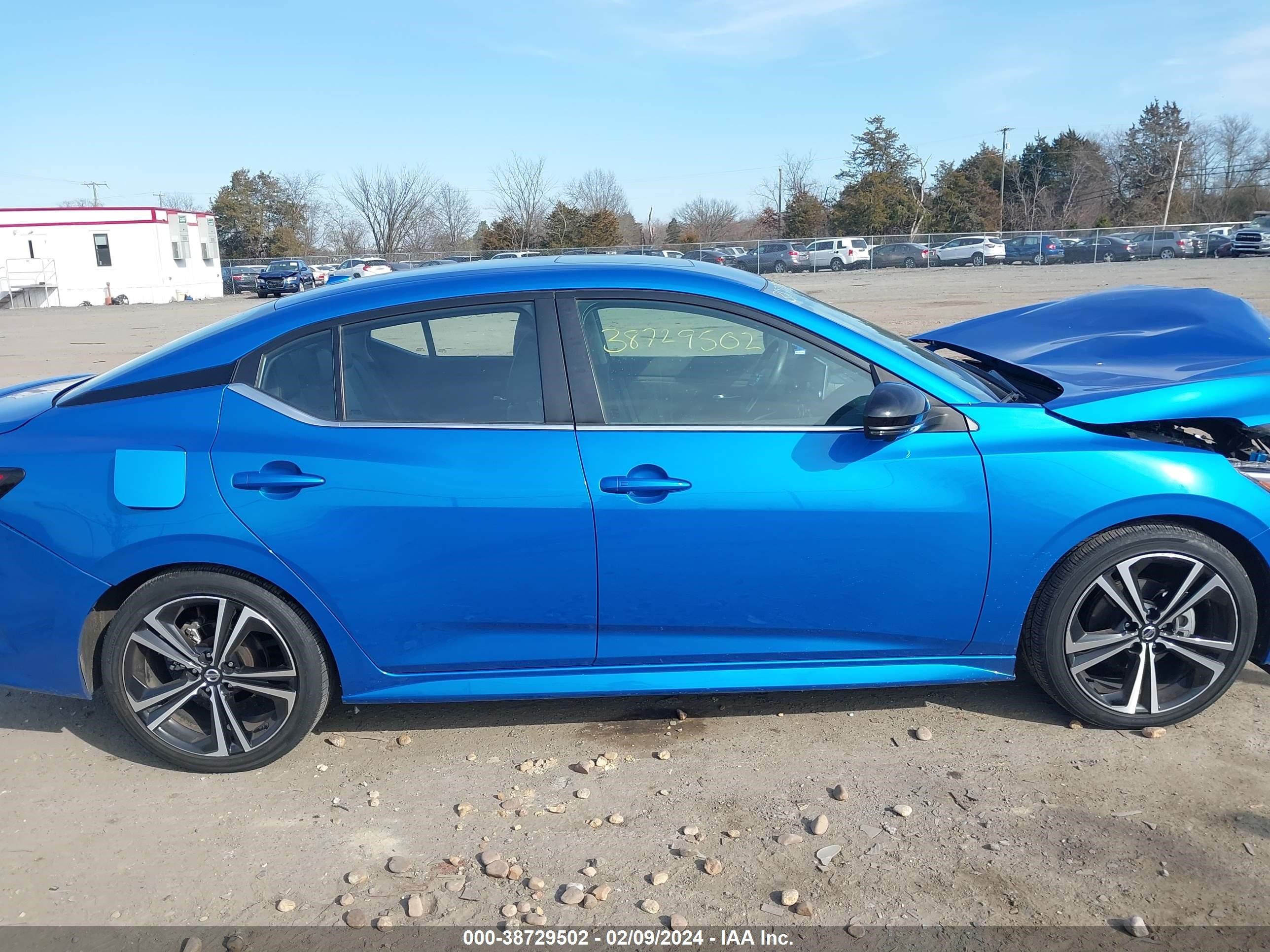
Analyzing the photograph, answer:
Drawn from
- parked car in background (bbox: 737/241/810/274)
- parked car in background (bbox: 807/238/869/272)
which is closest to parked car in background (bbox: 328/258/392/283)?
parked car in background (bbox: 737/241/810/274)

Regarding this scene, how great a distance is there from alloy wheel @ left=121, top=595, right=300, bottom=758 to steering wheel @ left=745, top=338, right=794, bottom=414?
1794mm

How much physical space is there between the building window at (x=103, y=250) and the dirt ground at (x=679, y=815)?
167 feet

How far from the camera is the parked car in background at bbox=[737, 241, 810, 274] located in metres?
46.1

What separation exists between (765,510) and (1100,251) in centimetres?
4834

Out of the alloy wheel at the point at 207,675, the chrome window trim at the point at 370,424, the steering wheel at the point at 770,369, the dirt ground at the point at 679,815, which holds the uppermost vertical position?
the steering wheel at the point at 770,369

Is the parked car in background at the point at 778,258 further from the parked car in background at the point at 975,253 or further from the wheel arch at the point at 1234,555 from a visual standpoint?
the wheel arch at the point at 1234,555

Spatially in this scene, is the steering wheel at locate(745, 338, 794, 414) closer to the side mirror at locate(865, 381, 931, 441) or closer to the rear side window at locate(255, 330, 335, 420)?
the side mirror at locate(865, 381, 931, 441)

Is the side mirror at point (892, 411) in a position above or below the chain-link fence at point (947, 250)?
below

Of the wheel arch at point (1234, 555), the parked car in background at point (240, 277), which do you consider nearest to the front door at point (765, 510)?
the wheel arch at point (1234, 555)

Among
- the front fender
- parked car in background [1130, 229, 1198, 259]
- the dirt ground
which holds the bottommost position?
the dirt ground

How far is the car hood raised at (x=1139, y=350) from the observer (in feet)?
10.5


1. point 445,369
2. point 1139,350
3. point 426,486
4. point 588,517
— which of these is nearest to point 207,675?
point 426,486

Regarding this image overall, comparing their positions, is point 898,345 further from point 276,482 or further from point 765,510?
point 276,482

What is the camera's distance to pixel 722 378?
3.23 m
